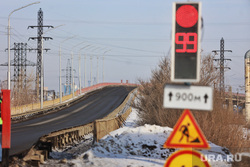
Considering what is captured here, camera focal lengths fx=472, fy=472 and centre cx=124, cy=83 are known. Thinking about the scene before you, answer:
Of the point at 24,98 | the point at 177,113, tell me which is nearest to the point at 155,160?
the point at 177,113

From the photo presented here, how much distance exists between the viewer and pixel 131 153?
1733 cm

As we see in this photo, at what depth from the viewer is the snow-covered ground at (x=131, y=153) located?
49.8 feet

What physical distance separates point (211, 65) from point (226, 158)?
42.4 feet

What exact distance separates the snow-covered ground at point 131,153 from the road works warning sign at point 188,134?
6969mm

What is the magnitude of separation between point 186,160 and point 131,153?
9.74 m

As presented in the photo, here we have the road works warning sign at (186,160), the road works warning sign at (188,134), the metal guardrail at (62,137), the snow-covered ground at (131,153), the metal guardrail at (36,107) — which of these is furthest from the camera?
the metal guardrail at (36,107)

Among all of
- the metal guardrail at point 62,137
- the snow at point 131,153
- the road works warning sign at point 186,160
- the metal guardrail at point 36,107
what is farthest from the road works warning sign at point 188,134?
the metal guardrail at point 36,107

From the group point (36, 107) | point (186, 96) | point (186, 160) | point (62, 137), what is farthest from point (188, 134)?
point (36, 107)

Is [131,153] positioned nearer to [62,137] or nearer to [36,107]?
[62,137]

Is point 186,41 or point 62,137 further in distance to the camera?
point 62,137

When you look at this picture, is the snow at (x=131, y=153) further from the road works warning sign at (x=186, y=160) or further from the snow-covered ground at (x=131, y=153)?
the road works warning sign at (x=186, y=160)

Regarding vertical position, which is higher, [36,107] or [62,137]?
[62,137]

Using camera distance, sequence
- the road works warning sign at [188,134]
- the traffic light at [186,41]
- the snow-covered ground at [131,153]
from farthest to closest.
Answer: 1. the snow-covered ground at [131,153]
2. the traffic light at [186,41]
3. the road works warning sign at [188,134]

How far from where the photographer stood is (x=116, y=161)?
50.5ft
